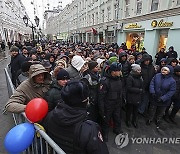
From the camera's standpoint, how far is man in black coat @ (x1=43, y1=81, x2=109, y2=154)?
1374 mm

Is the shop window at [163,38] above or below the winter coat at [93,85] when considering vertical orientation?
above

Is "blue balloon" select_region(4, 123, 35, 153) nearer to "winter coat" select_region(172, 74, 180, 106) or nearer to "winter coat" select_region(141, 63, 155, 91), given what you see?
"winter coat" select_region(141, 63, 155, 91)

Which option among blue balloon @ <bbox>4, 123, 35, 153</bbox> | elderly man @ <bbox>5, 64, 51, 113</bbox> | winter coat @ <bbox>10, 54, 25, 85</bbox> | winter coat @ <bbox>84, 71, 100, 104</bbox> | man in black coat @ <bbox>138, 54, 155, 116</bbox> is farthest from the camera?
winter coat @ <bbox>10, 54, 25, 85</bbox>

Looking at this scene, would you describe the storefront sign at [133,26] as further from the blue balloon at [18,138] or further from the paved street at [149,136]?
the blue balloon at [18,138]

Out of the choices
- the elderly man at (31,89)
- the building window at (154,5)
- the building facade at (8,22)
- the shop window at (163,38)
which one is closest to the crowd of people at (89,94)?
the elderly man at (31,89)

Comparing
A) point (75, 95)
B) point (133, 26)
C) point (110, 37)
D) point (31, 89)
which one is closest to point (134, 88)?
point (31, 89)

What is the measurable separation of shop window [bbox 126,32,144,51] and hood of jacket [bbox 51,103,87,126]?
13748 mm

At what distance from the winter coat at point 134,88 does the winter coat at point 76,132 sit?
8.73 feet

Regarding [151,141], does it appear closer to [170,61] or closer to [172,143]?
[172,143]

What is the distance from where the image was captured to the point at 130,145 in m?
3.55

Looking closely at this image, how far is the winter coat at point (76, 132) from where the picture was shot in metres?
1.37

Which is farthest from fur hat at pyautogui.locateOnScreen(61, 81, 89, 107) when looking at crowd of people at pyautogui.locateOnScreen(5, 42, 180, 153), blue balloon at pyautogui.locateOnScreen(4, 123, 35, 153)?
blue balloon at pyautogui.locateOnScreen(4, 123, 35, 153)

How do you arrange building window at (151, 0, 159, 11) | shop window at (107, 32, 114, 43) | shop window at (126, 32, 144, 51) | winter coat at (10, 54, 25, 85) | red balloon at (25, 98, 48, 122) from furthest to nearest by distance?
shop window at (107, 32, 114, 43)
shop window at (126, 32, 144, 51)
building window at (151, 0, 159, 11)
winter coat at (10, 54, 25, 85)
red balloon at (25, 98, 48, 122)

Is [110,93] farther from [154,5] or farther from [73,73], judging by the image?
[154,5]
